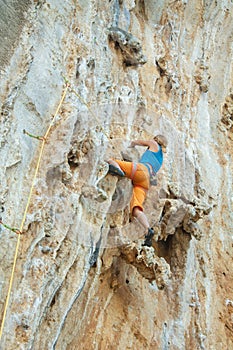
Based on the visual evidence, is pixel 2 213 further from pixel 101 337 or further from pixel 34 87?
pixel 101 337

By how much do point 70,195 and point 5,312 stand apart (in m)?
1.12

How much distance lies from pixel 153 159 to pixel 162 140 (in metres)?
0.54

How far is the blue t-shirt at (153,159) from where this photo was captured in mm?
4672

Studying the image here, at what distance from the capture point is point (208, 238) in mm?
5602

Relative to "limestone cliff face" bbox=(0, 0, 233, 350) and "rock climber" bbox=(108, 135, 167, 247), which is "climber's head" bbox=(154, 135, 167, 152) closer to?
"limestone cliff face" bbox=(0, 0, 233, 350)

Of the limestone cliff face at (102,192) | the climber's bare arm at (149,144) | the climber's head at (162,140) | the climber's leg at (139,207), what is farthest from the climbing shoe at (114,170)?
the climber's head at (162,140)

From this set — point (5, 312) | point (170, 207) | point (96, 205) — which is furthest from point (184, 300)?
point (5, 312)

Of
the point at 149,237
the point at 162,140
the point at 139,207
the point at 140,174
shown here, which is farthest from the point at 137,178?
the point at 162,140

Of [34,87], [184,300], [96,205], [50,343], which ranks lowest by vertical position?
[50,343]

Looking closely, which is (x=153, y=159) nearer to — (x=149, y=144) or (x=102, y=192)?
(x=149, y=144)

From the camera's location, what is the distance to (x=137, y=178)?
14.7 feet

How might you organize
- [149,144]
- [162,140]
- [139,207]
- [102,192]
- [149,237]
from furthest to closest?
[162,140] → [149,144] → [149,237] → [139,207] → [102,192]

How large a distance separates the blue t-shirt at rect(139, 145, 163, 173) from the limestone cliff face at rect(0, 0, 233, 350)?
133mm

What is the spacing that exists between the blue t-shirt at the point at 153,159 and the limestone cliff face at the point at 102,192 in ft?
0.44
